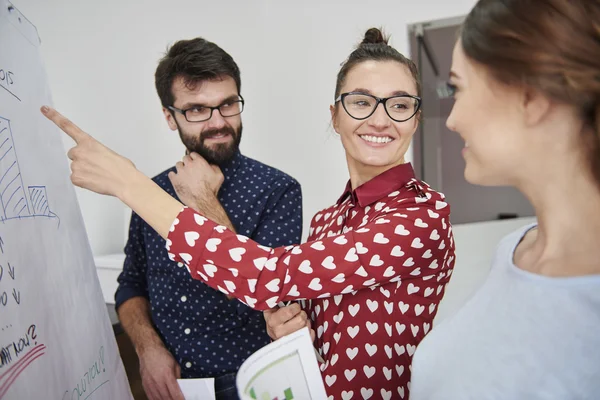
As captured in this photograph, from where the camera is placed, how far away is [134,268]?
132 centimetres

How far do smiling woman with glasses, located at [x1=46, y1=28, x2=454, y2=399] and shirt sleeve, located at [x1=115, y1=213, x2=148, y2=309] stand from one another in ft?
1.59

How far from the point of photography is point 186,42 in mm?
1237

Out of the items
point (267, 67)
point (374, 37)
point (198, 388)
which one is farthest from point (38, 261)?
point (267, 67)

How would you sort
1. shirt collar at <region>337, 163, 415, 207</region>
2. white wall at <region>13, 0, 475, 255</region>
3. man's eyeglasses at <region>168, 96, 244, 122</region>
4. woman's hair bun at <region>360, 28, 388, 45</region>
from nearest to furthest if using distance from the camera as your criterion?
shirt collar at <region>337, 163, 415, 207</region> < woman's hair bun at <region>360, 28, 388, 45</region> < man's eyeglasses at <region>168, 96, 244, 122</region> < white wall at <region>13, 0, 475, 255</region>

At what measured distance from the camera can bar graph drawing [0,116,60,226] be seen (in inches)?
27.7

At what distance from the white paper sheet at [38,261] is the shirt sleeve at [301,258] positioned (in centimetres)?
23

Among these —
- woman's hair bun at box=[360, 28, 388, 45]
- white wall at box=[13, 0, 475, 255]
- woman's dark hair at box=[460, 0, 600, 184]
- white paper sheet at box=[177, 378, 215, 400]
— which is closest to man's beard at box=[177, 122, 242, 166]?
white wall at box=[13, 0, 475, 255]

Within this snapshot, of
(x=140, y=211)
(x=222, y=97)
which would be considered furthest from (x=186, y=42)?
(x=140, y=211)

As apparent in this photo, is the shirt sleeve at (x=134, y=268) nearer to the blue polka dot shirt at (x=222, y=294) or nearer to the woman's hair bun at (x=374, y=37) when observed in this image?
the blue polka dot shirt at (x=222, y=294)

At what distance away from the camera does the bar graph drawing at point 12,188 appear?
703mm

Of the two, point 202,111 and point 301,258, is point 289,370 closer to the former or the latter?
point 301,258

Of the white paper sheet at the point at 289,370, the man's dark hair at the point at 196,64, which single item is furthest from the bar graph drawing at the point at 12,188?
the man's dark hair at the point at 196,64

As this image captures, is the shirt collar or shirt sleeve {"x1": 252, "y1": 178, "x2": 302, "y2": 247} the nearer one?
the shirt collar

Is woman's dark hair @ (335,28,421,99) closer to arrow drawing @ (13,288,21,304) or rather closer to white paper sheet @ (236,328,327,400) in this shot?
white paper sheet @ (236,328,327,400)
